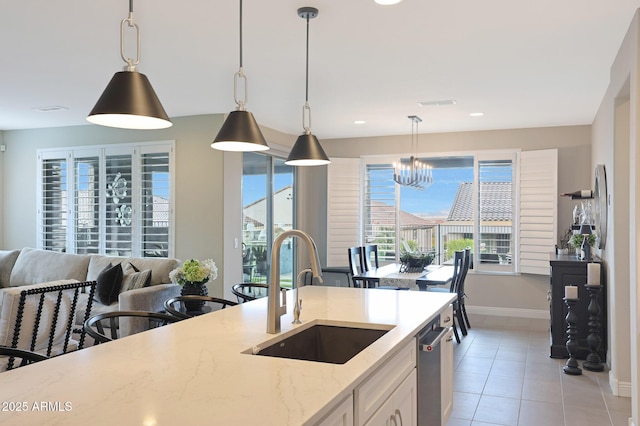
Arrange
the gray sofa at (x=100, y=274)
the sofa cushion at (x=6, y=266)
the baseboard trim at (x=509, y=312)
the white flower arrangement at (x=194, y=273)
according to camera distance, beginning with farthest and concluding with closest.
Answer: the baseboard trim at (x=509, y=312) < the sofa cushion at (x=6, y=266) < the gray sofa at (x=100, y=274) < the white flower arrangement at (x=194, y=273)

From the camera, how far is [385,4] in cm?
300

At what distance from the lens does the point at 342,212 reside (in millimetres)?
8023

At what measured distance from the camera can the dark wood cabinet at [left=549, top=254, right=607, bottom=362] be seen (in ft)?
16.0

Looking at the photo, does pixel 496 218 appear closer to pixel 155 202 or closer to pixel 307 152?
pixel 155 202

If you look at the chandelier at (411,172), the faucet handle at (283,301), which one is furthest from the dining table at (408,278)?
the faucet handle at (283,301)

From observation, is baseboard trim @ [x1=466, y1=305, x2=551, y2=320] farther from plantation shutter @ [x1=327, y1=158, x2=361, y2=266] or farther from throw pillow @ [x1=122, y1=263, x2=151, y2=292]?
→ throw pillow @ [x1=122, y1=263, x2=151, y2=292]

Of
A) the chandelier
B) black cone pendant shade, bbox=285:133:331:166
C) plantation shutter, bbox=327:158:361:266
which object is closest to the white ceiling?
the chandelier

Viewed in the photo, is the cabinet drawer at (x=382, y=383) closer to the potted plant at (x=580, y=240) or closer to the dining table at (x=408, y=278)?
the dining table at (x=408, y=278)

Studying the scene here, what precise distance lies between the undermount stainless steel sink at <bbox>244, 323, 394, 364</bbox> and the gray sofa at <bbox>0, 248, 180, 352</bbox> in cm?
274

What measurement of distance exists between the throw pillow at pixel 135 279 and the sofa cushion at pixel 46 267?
0.75 meters

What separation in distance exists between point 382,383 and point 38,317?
222 centimetres

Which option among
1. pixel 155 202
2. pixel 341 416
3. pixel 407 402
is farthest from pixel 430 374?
pixel 155 202

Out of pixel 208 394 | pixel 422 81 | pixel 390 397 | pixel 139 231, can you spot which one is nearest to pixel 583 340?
pixel 422 81

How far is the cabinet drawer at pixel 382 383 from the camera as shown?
1.68 metres
